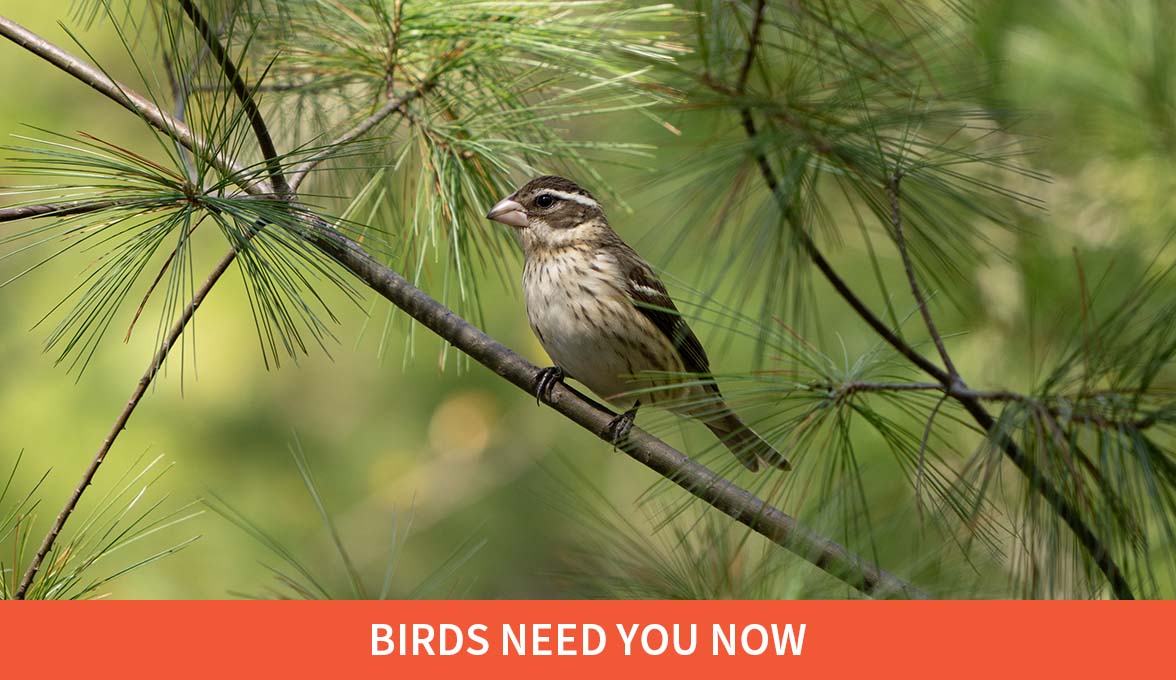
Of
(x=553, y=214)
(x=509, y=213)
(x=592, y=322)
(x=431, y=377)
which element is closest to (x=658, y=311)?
(x=592, y=322)

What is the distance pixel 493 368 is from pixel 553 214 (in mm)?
1036

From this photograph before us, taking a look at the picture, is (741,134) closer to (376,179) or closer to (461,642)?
(376,179)

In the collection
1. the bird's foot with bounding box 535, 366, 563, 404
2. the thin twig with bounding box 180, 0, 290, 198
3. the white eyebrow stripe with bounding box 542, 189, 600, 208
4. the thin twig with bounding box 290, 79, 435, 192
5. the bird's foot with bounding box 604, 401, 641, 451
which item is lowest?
the bird's foot with bounding box 604, 401, 641, 451

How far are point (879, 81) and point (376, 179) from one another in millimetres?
1325

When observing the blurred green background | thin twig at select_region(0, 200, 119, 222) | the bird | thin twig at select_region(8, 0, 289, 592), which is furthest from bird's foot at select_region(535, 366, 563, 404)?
thin twig at select_region(0, 200, 119, 222)

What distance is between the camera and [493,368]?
98.9 inches

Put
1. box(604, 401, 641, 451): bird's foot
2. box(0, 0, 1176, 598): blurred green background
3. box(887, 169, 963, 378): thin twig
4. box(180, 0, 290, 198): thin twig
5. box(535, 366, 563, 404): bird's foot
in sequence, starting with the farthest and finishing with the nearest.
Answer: box(0, 0, 1176, 598): blurred green background < box(535, 366, 563, 404): bird's foot < box(604, 401, 641, 451): bird's foot < box(180, 0, 290, 198): thin twig < box(887, 169, 963, 378): thin twig

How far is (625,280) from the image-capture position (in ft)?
11.2

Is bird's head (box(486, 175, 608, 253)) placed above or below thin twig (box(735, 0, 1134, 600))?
above

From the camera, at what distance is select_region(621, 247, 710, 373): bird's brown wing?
338 cm

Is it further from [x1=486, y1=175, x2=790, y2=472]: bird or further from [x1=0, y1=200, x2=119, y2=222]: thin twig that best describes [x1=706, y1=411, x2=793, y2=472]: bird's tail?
[x1=0, y1=200, x2=119, y2=222]: thin twig

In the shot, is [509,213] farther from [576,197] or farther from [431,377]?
[431,377]

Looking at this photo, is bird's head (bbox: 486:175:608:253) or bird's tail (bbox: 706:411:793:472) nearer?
bird's tail (bbox: 706:411:793:472)

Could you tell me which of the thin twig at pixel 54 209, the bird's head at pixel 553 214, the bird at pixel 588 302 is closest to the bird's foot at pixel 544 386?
the bird at pixel 588 302
